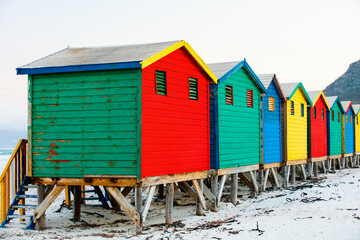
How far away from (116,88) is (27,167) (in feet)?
12.3

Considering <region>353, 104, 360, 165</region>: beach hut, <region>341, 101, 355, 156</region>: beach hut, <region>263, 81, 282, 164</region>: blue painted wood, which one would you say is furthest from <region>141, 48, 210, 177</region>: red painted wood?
<region>353, 104, 360, 165</region>: beach hut

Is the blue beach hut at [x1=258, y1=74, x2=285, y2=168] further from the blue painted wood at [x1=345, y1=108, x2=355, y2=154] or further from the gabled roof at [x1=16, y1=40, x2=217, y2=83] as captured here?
the blue painted wood at [x1=345, y1=108, x2=355, y2=154]

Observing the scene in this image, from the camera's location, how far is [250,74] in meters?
19.3

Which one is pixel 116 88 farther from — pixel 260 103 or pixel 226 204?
pixel 260 103

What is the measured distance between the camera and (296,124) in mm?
25109

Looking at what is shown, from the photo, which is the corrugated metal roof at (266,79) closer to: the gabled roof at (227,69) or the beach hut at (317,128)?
the gabled roof at (227,69)

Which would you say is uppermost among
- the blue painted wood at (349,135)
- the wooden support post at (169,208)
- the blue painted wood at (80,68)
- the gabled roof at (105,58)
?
the gabled roof at (105,58)

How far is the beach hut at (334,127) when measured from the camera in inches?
1261

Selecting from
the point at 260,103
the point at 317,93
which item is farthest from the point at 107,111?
the point at 317,93

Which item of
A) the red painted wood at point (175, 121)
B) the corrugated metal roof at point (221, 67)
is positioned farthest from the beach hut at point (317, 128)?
the red painted wood at point (175, 121)

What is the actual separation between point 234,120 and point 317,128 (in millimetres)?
12912

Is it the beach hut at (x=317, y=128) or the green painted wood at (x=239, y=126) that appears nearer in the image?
the green painted wood at (x=239, y=126)

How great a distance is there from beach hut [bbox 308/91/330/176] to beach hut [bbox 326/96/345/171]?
32.2 inches

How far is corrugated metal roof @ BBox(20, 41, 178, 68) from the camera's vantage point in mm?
12652
